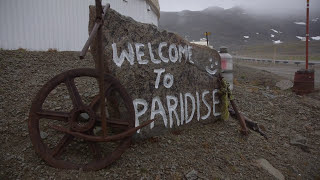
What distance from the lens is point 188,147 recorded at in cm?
333

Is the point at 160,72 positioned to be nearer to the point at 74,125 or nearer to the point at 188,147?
the point at 188,147

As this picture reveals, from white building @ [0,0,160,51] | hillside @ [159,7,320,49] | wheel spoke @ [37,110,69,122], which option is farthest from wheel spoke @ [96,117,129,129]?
hillside @ [159,7,320,49]

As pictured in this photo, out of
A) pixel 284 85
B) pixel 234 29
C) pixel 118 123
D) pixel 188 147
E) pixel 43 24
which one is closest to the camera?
pixel 118 123

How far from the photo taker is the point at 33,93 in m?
4.01

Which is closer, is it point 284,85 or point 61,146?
point 61,146

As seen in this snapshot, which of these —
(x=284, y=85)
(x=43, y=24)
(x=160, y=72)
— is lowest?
(x=284, y=85)

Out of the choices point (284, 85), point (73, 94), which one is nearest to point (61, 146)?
point (73, 94)

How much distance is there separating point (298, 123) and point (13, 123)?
16.3ft

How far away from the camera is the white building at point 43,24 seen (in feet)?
21.8

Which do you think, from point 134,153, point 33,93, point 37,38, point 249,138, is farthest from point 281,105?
point 37,38

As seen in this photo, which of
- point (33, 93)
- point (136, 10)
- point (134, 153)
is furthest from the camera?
point (136, 10)

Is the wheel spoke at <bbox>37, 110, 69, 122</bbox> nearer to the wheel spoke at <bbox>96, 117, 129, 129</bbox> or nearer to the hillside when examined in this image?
the wheel spoke at <bbox>96, 117, 129, 129</bbox>

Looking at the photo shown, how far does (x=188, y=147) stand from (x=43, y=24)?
6228 millimetres

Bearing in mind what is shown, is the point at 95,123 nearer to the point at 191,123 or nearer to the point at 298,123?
the point at 191,123
